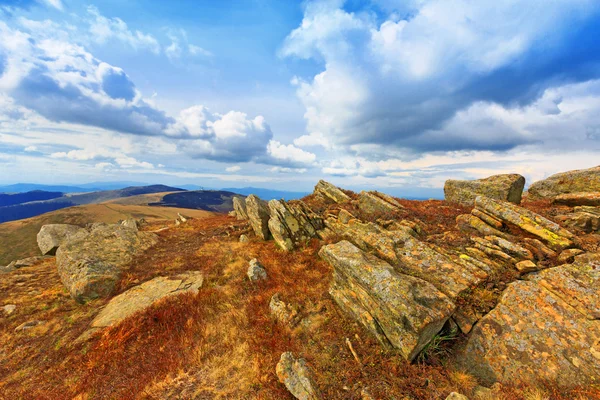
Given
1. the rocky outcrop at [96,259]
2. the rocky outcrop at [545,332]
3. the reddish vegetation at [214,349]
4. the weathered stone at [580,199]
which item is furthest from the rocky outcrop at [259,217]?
the weathered stone at [580,199]

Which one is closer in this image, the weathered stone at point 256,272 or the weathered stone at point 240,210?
the weathered stone at point 256,272

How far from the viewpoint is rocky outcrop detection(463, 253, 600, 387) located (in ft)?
A: 26.8

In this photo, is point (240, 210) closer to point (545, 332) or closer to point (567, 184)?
point (545, 332)

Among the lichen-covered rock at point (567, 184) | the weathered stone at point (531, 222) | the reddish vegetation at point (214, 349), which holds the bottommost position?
the reddish vegetation at point (214, 349)

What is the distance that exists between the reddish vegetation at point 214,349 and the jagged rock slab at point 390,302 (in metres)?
0.67

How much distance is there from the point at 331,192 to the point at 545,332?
71.8 ft

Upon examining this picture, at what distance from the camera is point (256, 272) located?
1648cm

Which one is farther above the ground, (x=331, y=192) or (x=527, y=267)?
(x=331, y=192)

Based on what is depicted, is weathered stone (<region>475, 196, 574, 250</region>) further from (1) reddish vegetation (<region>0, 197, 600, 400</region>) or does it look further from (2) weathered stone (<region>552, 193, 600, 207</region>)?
(2) weathered stone (<region>552, 193, 600, 207</region>)

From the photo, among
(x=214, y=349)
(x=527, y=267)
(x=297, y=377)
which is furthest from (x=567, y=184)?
(x=214, y=349)

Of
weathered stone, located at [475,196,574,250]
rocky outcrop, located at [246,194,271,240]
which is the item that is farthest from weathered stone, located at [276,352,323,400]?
rocky outcrop, located at [246,194,271,240]

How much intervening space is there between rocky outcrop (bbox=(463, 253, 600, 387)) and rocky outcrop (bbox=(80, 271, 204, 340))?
49.9 ft

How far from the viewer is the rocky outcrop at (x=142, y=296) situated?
1330 cm

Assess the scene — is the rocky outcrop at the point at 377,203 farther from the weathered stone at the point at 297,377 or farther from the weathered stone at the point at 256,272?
the weathered stone at the point at 297,377
